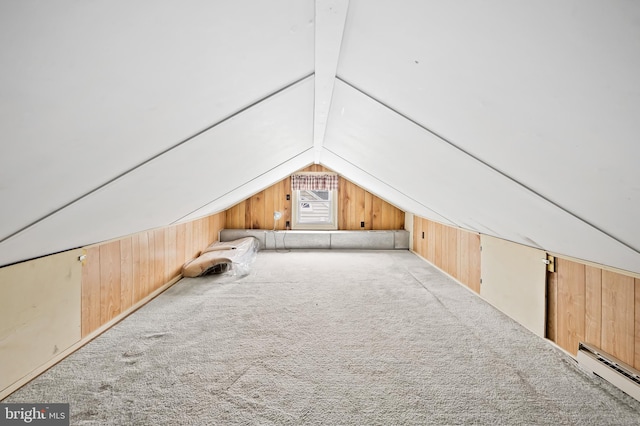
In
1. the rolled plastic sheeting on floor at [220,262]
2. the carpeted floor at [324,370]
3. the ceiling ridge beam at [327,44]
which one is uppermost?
the ceiling ridge beam at [327,44]

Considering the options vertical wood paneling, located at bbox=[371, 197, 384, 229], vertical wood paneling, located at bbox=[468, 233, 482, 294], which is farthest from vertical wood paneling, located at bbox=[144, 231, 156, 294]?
vertical wood paneling, located at bbox=[371, 197, 384, 229]

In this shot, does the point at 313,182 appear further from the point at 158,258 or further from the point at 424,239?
the point at 158,258

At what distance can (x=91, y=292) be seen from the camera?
1972mm

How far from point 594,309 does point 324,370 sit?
5.55ft

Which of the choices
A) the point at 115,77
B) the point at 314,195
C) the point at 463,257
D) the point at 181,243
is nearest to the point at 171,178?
the point at 115,77

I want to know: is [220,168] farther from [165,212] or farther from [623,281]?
[623,281]

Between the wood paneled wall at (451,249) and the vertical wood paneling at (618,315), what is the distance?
4.22 ft

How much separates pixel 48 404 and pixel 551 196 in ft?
8.27

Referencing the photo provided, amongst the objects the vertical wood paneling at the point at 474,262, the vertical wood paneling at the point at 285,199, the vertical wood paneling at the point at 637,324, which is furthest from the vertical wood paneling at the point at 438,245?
the vertical wood paneling at the point at 285,199

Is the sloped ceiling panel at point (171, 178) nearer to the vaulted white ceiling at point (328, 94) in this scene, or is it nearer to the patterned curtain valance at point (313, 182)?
the vaulted white ceiling at point (328, 94)

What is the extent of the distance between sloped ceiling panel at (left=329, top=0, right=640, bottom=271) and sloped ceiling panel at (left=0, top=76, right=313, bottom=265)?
0.51 meters

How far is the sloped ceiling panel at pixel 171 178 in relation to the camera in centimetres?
123

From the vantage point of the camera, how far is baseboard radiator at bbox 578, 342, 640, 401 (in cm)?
137

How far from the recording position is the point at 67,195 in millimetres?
1025
